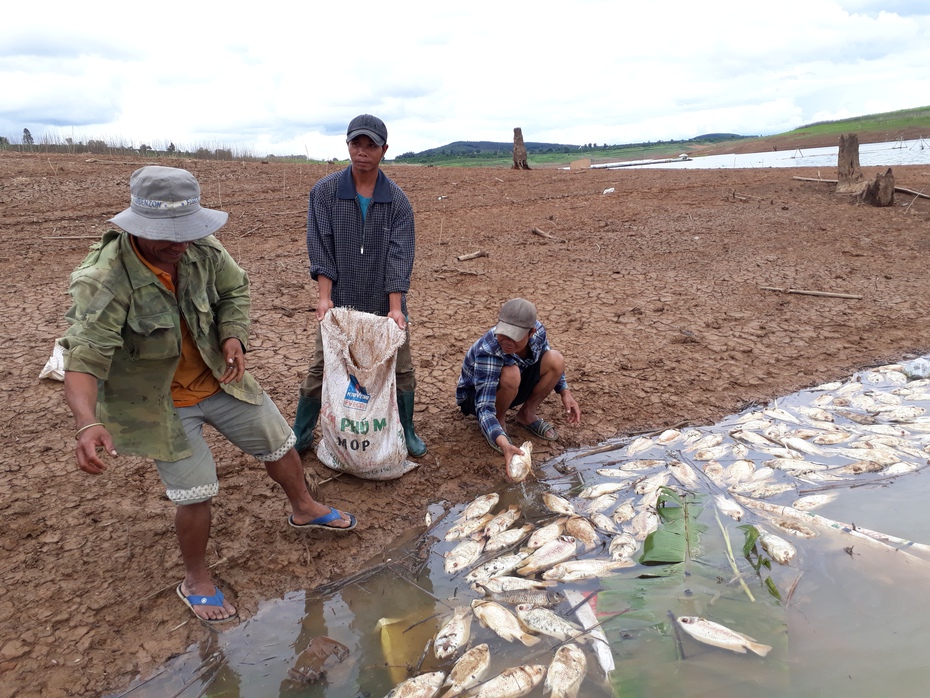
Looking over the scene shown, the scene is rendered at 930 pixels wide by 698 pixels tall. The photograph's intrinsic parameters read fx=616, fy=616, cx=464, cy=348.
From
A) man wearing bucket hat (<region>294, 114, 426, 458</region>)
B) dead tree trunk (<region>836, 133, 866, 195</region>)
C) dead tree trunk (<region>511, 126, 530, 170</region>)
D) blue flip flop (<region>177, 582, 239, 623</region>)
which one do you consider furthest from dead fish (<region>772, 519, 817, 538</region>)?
dead tree trunk (<region>511, 126, 530, 170</region>)

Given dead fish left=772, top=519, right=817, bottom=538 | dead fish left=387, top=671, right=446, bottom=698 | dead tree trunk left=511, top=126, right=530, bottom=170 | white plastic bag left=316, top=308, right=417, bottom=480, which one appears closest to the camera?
dead fish left=387, top=671, right=446, bottom=698

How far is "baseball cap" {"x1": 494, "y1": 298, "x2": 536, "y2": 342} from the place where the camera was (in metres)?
3.42

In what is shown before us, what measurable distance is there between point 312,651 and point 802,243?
8001mm

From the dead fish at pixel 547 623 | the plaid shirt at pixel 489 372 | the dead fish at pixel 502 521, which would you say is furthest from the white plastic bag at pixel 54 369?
the dead fish at pixel 547 623

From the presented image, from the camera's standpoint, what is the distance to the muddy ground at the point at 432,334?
2756mm

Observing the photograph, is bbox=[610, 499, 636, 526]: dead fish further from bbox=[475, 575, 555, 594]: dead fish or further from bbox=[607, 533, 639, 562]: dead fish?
bbox=[475, 575, 555, 594]: dead fish

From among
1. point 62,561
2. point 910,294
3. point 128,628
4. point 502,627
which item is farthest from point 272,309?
point 910,294

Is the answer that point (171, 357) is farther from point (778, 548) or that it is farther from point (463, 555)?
point (778, 548)

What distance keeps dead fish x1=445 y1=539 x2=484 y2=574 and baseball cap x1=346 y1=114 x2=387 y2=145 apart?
6.59 feet

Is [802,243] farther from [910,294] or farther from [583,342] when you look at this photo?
[583,342]

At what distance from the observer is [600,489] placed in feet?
11.3

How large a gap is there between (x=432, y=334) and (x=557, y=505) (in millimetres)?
2516

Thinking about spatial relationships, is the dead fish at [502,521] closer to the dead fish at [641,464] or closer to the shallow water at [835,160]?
the dead fish at [641,464]

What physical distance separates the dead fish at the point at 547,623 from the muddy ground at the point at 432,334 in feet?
2.66
